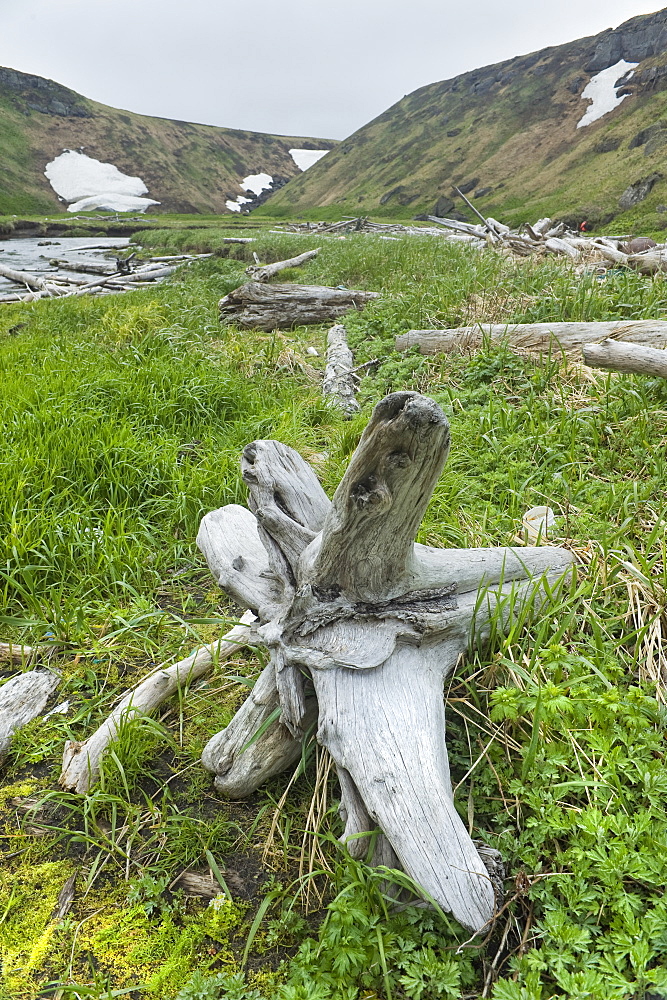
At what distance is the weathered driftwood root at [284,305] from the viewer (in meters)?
9.44

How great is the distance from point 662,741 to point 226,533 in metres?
2.34

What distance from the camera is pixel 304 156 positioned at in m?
143

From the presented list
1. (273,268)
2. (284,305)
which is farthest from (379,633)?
(273,268)

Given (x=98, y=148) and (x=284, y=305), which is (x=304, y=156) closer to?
(x=98, y=148)

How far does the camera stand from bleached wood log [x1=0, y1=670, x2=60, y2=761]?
2.70 meters

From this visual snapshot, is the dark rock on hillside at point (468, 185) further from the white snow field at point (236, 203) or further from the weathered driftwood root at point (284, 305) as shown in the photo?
the weathered driftwood root at point (284, 305)

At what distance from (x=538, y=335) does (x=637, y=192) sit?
117 ft

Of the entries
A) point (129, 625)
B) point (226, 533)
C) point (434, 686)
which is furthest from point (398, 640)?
point (129, 625)

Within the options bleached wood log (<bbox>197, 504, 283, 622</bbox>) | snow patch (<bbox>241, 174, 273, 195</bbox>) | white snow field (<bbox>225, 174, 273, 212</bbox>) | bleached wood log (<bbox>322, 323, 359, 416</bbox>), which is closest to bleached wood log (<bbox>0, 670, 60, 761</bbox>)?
bleached wood log (<bbox>197, 504, 283, 622</bbox>)

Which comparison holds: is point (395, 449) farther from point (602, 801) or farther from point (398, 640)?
point (602, 801)

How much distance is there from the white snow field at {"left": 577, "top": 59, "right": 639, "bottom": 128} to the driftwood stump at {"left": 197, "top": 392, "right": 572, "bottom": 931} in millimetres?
76380

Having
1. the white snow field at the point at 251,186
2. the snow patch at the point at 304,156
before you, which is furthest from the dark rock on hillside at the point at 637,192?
the snow patch at the point at 304,156

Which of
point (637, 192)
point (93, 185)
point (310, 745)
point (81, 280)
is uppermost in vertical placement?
point (93, 185)

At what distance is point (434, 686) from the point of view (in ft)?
7.00
